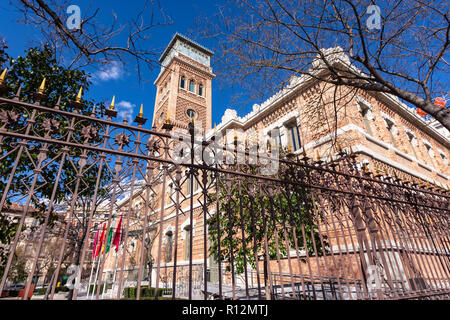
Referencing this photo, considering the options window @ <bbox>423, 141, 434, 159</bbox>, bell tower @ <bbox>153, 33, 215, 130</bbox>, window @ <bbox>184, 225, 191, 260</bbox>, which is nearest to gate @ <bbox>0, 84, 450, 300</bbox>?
window @ <bbox>184, 225, 191, 260</bbox>

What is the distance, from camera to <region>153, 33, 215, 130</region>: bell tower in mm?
24484

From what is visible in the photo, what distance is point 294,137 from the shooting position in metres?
12.3

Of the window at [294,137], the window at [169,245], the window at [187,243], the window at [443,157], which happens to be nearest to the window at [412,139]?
the window at [443,157]

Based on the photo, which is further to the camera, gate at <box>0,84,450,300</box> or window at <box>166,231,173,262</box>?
window at <box>166,231,173,262</box>

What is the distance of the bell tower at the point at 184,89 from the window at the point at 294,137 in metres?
12.9

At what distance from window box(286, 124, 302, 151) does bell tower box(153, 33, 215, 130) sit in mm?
12871

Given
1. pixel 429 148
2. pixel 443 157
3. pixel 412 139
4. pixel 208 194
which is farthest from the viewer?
pixel 443 157

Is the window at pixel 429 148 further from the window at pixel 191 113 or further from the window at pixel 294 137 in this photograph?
the window at pixel 191 113

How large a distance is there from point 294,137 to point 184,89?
56.1 ft

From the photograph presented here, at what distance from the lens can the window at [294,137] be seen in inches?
473

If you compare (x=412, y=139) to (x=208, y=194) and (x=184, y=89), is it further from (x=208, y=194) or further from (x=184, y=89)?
(x=184, y=89)

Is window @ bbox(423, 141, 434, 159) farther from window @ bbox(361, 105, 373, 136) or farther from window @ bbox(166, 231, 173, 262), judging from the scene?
window @ bbox(166, 231, 173, 262)

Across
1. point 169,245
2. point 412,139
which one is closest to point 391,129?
point 412,139
